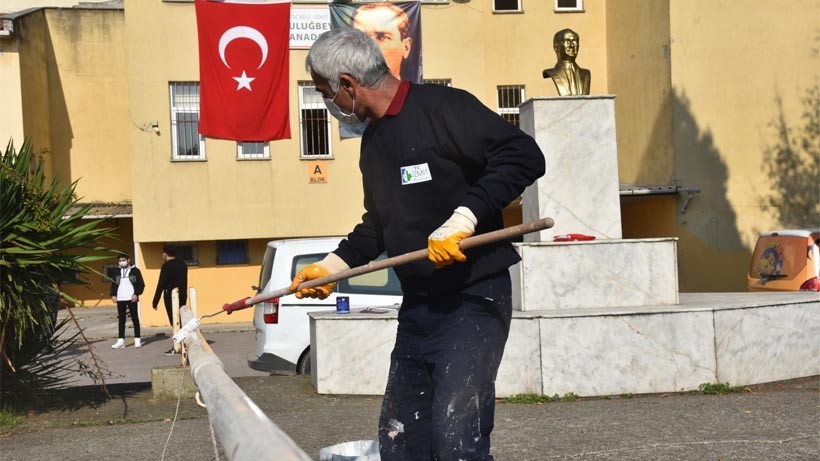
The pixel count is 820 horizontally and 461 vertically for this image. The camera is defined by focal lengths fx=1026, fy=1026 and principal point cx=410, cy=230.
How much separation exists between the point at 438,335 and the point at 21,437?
5568mm

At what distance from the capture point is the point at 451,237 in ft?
11.4

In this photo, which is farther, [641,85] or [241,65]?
[641,85]

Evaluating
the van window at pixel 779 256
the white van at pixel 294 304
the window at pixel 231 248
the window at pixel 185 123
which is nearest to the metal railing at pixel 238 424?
the white van at pixel 294 304

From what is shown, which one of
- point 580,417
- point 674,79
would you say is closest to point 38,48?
point 674,79

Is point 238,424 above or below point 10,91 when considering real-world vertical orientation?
below


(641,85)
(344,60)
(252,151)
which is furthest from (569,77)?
(252,151)

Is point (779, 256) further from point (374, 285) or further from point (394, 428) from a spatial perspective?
point (394, 428)

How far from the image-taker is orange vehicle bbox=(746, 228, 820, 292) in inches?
492

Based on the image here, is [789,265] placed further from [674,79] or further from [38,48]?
[38,48]

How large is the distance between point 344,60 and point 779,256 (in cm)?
1062

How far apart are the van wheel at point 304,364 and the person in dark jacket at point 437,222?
7271 millimetres

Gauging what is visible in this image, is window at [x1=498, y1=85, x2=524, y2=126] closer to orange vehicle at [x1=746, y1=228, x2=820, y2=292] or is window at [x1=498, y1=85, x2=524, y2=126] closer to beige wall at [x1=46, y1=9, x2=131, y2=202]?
beige wall at [x1=46, y1=9, x2=131, y2=202]

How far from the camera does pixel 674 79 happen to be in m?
22.0

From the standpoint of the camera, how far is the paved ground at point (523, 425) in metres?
6.70
